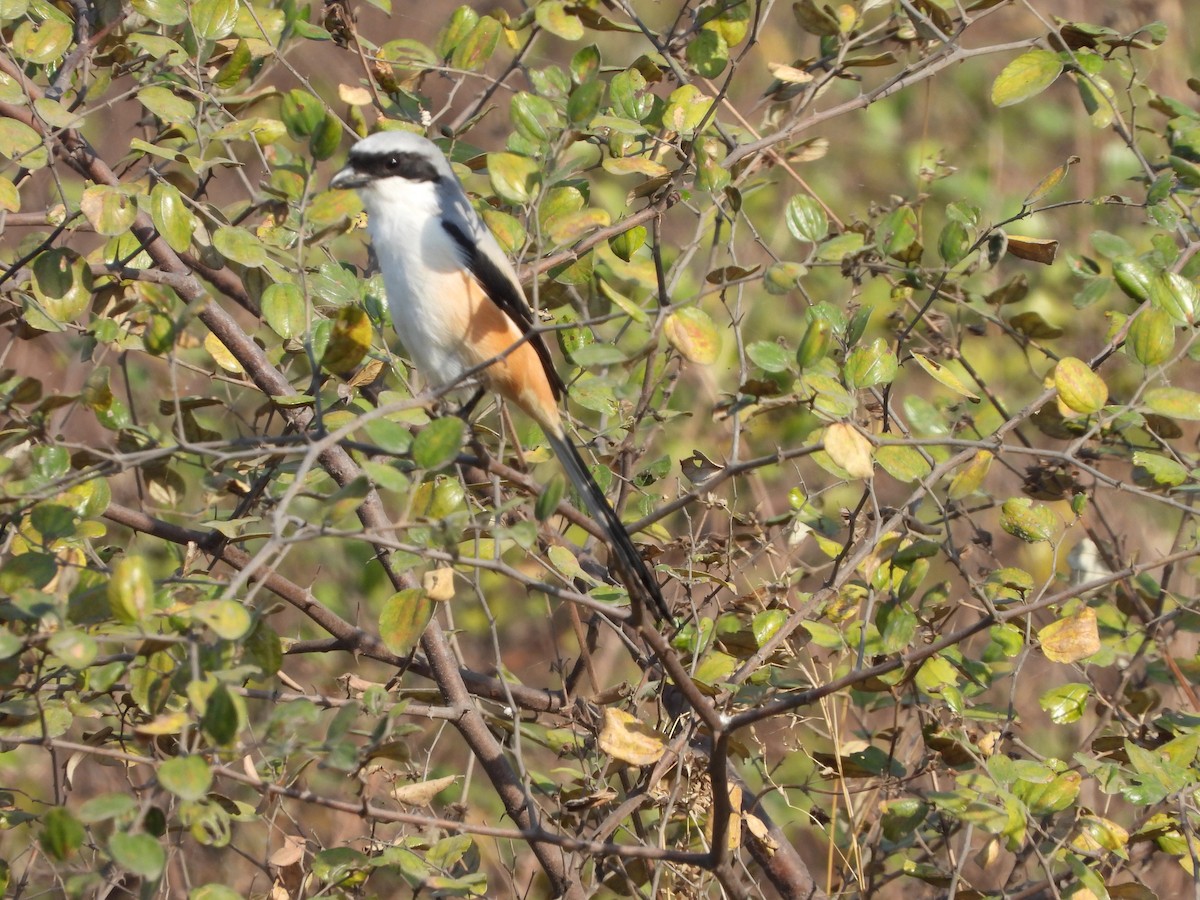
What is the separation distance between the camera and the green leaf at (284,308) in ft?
6.48

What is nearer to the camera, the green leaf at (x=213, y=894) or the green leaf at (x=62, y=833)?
the green leaf at (x=62, y=833)

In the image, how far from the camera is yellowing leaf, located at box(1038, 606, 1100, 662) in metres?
1.97

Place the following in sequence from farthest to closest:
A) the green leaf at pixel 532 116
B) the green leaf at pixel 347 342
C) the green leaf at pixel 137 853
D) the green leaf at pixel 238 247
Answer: the green leaf at pixel 238 247
the green leaf at pixel 532 116
the green leaf at pixel 347 342
the green leaf at pixel 137 853

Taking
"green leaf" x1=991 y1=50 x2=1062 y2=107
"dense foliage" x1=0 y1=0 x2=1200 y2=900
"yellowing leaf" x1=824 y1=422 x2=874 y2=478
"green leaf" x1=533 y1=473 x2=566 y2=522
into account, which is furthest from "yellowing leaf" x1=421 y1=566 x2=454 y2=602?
"green leaf" x1=991 y1=50 x2=1062 y2=107

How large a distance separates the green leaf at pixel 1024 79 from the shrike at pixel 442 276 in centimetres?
106

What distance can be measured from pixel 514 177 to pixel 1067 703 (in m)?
1.40

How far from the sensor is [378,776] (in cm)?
259

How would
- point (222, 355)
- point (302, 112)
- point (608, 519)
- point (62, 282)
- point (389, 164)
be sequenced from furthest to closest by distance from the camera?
point (389, 164), point (222, 355), point (608, 519), point (62, 282), point (302, 112)

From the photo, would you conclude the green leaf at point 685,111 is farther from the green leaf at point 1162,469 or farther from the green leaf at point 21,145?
the green leaf at point 21,145

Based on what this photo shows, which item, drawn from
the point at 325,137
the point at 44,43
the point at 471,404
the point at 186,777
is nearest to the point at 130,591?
the point at 186,777

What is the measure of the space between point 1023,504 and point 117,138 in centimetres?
490

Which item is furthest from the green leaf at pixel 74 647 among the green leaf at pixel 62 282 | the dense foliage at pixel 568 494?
the green leaf at pixel 62 282

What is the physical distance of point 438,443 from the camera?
1.53m

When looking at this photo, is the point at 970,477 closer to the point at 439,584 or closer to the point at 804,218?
the point at 804,218
